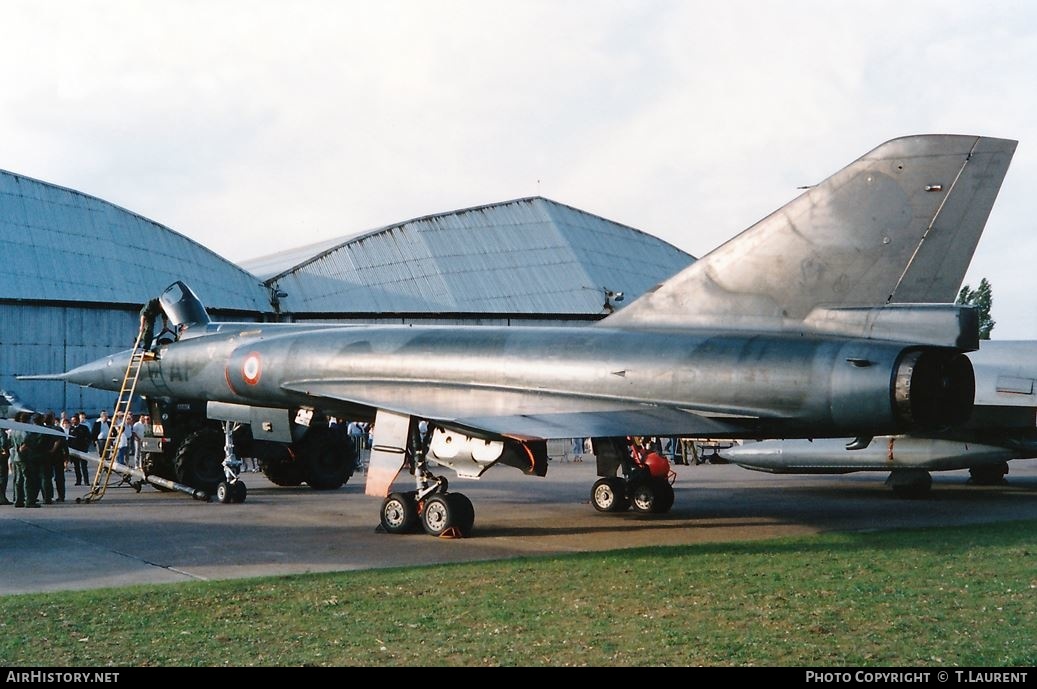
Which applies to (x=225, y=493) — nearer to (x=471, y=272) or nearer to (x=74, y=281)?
(x=74, y=281)

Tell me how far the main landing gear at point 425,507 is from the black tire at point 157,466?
7.85 m

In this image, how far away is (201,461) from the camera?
1934cm

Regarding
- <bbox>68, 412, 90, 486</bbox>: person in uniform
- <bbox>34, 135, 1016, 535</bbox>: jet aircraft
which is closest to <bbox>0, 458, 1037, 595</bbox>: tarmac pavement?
<bbox>34, 135, 1016, 535</bbox>: jet aircraft

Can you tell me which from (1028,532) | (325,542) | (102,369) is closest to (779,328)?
(1028,532)

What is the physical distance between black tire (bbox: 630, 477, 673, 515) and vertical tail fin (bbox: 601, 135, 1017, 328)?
3.97m

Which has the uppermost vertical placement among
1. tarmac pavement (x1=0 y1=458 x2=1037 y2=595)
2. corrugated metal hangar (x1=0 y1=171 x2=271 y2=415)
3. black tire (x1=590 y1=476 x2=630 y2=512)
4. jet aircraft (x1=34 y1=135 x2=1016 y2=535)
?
corrugated metal hangar (x1=0 y1=171 x2=271 y2=415)

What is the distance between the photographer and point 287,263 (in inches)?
1917

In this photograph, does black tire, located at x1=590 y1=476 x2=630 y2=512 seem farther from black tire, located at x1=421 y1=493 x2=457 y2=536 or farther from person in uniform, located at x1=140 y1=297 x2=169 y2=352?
person in uniform, located at x1=140 y1=297 x2=169 y2=352

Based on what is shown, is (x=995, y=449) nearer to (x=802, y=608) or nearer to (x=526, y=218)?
(x=802, y=608)

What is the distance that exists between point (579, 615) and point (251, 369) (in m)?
9.38

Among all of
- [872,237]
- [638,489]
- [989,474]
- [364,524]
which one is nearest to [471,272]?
[989,474]

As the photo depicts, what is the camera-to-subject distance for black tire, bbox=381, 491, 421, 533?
Result: 1330 cm

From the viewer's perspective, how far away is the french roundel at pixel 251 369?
15.8 meters

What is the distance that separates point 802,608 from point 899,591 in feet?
4.15
